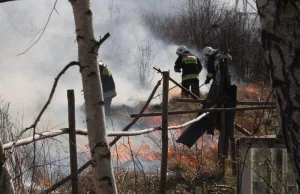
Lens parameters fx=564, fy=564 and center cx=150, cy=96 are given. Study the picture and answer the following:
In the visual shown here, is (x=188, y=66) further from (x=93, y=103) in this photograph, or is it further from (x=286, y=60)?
(x=286, y=60)

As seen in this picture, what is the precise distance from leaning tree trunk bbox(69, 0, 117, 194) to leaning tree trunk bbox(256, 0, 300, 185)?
0.98m

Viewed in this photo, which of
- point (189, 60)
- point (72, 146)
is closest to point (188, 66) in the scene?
point (189, 60)

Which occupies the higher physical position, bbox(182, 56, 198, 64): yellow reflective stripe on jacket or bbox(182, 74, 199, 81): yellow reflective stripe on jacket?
bbox(182, 56, 198, 64): yellow reflective stripe on jacket

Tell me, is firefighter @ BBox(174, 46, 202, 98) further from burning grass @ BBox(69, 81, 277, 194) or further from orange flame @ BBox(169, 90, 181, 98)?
orange flame @ BBox(169, 90, 181, 98)

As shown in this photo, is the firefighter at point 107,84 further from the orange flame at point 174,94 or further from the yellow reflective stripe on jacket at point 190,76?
the orange flame at point 174,94

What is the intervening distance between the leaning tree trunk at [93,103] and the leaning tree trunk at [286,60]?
985mm

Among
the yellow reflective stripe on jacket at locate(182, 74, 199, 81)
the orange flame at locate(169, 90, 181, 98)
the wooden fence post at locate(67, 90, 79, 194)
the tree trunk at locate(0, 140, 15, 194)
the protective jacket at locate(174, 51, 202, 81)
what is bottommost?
the tree trunk at locate(0, 140, 15, 194)

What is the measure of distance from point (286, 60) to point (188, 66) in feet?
36.9

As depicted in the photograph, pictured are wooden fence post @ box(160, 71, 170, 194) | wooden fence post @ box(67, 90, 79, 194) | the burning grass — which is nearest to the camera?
wooden fence post @ box(67, 90, 79, 194)

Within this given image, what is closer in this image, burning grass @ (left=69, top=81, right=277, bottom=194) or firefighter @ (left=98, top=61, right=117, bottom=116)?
burning grass @ (left=69, top=81, right=277, bottom=194)

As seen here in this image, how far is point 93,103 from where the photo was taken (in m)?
2.61

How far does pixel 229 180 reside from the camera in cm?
702

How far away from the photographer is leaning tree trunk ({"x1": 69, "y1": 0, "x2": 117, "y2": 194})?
103 inches

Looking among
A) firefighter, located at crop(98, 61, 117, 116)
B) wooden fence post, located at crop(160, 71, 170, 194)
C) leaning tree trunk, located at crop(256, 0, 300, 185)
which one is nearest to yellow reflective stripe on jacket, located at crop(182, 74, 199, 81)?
firefighter, located at crop(98, 61, 117, 116)
